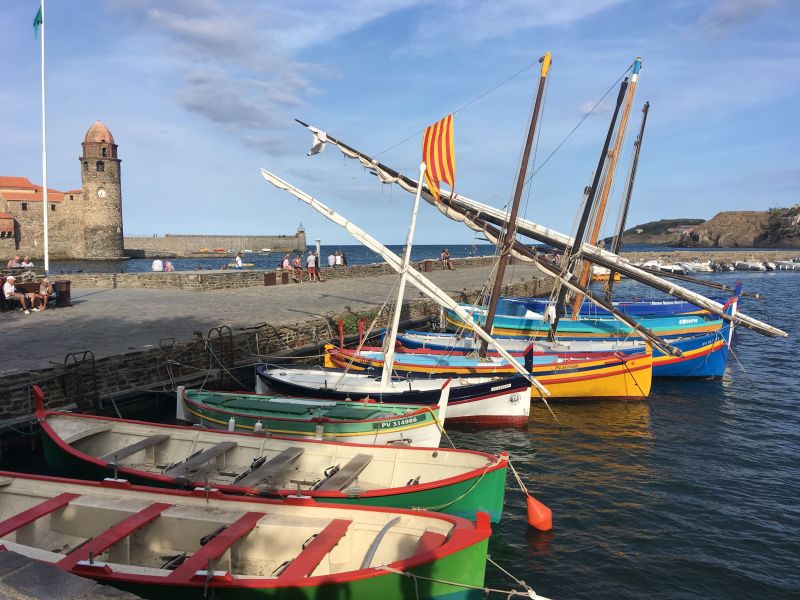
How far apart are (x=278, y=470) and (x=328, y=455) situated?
1070 millimetres

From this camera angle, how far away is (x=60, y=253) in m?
93.2

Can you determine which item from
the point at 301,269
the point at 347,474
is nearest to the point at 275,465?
the point at 347,474

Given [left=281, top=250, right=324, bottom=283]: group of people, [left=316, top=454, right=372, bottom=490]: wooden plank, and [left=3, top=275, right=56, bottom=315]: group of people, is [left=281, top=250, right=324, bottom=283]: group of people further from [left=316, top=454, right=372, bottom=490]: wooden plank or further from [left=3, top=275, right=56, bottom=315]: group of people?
[left=316, top=454, right=372, bottom=490]: wooden plank

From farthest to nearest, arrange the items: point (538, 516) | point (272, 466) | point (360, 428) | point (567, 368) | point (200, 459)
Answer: point (567, 368)
point (360, 428)
point (538, 516)
point (200, 459)
point (272, 466)

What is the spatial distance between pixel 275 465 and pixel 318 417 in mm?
2842

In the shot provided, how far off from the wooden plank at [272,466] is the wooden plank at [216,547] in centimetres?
152

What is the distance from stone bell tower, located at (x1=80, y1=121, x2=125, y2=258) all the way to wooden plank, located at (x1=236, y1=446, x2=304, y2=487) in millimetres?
93122

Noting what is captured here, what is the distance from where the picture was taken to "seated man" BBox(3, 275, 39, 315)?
70.1 feet

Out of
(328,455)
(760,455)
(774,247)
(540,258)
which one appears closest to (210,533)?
(328,455)

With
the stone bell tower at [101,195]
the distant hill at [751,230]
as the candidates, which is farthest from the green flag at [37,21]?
the distant hill at [751,230]

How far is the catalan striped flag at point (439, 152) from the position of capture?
1379 cm

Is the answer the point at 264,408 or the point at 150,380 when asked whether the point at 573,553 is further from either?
the point at 150,380

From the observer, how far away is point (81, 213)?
9075cm

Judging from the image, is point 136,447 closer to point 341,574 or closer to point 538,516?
point 341,574
